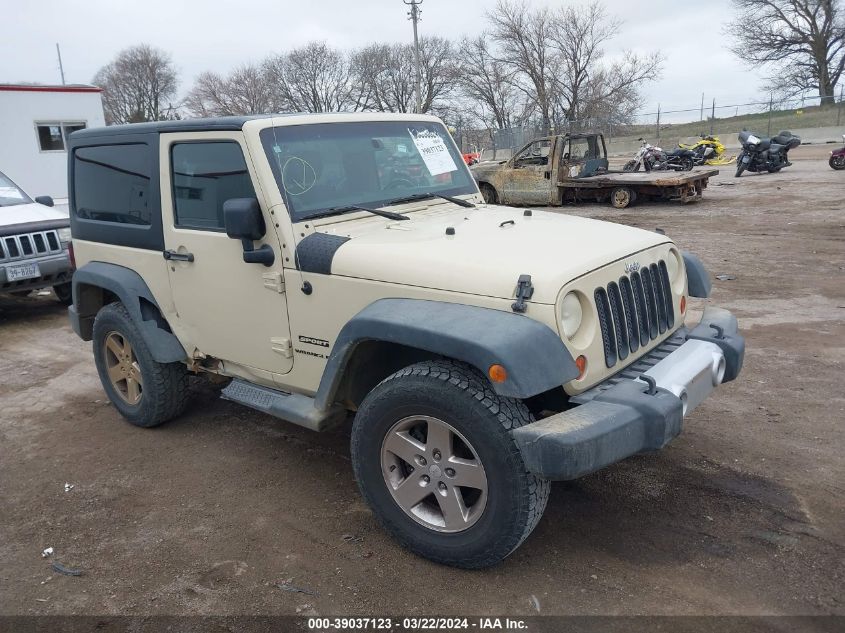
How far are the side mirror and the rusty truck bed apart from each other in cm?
1334

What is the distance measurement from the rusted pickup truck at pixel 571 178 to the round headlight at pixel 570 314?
44.2ft

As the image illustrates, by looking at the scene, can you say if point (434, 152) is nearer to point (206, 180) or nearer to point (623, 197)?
point (206, 180)

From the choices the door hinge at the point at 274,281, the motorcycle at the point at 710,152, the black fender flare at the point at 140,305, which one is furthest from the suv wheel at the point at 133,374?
the motorcycle at the point at 710,152

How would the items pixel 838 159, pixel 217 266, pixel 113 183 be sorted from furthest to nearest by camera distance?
pixel 838 159, pixel 113 183, pixel 217 266

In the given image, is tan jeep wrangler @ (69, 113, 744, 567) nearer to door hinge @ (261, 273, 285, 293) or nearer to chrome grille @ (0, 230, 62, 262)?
door hinge @ (261, 273, 285, 293)

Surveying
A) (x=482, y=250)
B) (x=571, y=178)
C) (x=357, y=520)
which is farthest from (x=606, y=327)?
(x=571, y=178)

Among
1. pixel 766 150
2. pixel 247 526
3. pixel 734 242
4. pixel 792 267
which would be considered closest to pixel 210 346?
pixel 247 526

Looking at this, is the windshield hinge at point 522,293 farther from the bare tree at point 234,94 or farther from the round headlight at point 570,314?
the bare tree at point 234,94

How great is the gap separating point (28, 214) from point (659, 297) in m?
7.45

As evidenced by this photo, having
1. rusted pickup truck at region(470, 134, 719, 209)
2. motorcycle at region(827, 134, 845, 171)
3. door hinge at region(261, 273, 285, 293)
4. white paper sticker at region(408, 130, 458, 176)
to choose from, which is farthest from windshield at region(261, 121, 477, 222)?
motorcycle at region(827, 134, 845, 171)

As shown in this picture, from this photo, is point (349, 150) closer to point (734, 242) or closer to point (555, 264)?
point (555, 264)

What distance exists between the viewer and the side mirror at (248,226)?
132 inches

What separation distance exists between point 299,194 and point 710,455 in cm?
278

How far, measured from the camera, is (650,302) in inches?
136
